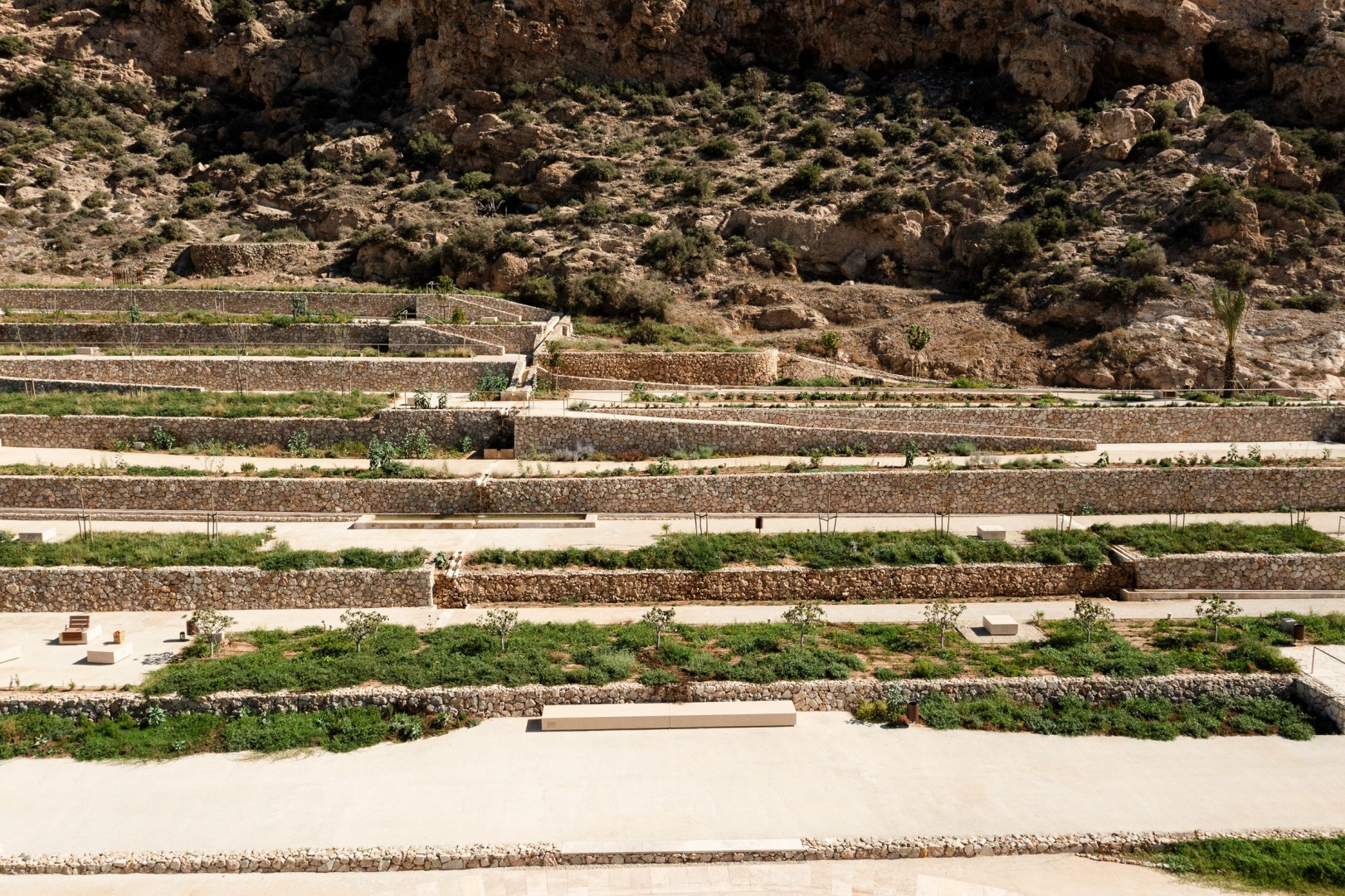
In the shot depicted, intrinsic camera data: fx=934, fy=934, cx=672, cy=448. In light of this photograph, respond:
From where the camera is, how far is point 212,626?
1406cm

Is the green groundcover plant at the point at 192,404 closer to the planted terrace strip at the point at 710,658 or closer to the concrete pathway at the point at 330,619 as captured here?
the concrete pathway at the point at 330,619

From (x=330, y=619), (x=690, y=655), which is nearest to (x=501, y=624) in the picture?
(x=690, y=655)

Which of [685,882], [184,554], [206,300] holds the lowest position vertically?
[685,882]

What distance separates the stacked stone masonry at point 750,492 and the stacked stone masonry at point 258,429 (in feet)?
9.99

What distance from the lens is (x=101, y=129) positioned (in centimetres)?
4403

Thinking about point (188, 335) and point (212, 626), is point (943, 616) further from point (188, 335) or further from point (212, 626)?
point (188, 335)

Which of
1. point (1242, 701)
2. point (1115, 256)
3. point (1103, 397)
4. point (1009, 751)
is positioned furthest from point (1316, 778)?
point (1115, 256)

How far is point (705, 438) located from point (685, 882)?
13990mm

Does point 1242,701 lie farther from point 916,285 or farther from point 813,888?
point 916,285

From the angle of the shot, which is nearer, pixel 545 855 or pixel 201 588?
pixel 545 855

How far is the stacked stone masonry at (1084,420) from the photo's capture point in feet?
77.5

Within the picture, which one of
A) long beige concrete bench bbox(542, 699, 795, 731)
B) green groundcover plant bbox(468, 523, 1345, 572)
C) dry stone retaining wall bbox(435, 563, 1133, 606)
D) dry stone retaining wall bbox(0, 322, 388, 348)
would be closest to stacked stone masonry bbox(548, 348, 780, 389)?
dry stone retaining wall bbox(0, 322, 388, 348)

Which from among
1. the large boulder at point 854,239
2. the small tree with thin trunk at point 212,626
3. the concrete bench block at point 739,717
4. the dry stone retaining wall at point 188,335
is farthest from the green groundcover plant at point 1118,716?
the large boulder at point 854,239

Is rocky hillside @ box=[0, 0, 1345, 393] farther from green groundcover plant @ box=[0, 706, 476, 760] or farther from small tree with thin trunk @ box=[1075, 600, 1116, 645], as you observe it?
green groundcover plant @ box=[0, 706, 476, 760]
